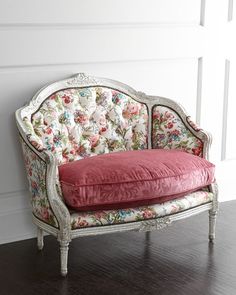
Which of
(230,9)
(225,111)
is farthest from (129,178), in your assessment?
(230,9)

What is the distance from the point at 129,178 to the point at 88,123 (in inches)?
22.2

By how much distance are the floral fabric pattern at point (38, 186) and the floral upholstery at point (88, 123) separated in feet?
0.39

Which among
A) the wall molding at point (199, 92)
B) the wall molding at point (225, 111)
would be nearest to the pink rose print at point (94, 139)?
the wall molding at point (199, 92)

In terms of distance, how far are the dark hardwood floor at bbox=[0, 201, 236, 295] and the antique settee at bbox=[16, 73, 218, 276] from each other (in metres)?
0.12

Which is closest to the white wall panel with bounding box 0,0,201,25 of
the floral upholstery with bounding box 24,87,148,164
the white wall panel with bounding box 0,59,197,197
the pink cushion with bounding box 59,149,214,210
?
the white wall panel with bounding box 0,59,197,197

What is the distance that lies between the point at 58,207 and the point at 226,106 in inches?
70.9

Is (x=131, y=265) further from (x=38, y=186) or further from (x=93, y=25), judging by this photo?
(x=93, y=25)

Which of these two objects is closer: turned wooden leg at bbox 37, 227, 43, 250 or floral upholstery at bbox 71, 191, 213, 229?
floral upholstery at bbox 71, 191, 213, 229

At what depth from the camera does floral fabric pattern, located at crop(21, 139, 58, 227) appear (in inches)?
118

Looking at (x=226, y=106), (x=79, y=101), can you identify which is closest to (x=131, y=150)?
(x=79, y=101)

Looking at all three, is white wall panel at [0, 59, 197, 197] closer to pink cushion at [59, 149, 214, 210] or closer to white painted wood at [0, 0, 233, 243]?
white painted wood at [0, 0, 233, 243]

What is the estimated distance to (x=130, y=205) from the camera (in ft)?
9.95

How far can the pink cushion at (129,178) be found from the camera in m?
2.92

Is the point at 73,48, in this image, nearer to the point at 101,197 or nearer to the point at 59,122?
the point at 59,122
